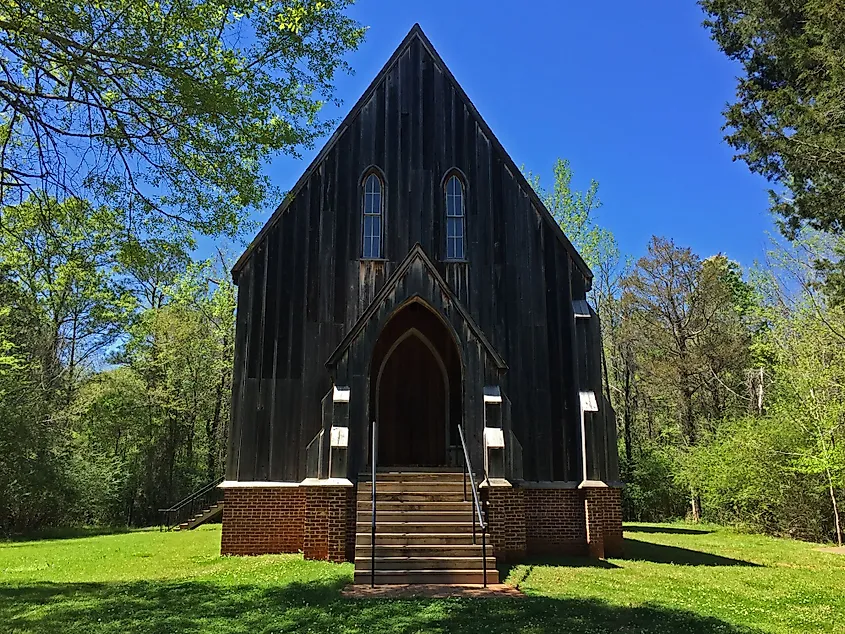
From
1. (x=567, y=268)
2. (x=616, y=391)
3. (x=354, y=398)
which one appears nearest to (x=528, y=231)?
(x=567, y=268)

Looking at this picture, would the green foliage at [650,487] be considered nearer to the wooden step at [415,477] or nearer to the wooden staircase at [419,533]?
the wooden step at [415,477]

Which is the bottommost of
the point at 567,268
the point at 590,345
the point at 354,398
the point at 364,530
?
the point at 364,530

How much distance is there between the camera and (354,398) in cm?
1220

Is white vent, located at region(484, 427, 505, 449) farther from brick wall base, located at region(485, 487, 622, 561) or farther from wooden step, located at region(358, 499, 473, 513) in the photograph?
brick wall base, located at region(485, 487, 622, 561)

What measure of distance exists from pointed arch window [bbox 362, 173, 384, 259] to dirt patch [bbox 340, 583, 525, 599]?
7.28 m

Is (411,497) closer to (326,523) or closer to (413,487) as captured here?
(413,487)

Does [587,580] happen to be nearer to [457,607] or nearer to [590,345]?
[457,607]

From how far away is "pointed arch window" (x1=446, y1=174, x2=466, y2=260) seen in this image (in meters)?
15.0

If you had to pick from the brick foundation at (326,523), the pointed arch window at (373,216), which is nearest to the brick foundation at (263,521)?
the brick foundation at (326,523)

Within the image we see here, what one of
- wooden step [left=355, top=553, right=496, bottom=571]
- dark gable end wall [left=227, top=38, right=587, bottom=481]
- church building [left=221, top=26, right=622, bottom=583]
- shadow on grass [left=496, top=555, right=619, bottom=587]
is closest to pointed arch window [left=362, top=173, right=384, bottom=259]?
church building [left=221, top=26, right=622, bottom=583]

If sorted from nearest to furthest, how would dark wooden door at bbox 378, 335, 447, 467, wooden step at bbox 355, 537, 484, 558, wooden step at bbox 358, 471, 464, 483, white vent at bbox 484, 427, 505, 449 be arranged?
wooden step at bbox 355, 537, 484, 558 → white vent at bbox 484, 427, 505, 449 → wooden step at bbox 358, 471, 464, 483 → dark wooden door at bbox 378, 335, 447, 467

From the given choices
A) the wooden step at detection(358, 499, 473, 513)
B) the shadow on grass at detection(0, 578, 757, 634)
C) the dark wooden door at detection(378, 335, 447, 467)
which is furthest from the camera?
the dark wooden door at detection(378, 335, 447, 467)

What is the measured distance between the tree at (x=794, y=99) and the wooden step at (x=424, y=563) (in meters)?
9.54

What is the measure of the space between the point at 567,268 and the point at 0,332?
19.5 metres
